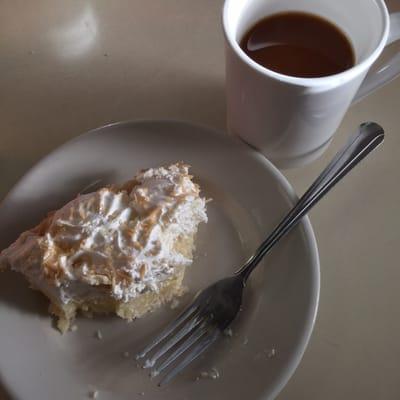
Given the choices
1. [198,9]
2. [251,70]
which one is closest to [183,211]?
[251,70]

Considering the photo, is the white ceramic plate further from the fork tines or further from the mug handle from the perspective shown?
the mug handle

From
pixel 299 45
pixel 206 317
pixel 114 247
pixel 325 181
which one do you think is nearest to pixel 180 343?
pixel 206 317

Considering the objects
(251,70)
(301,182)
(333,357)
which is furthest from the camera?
(301,182)

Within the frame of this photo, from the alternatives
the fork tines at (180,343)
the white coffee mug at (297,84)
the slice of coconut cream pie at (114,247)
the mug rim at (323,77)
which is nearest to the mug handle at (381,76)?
the white coffee mug at (297,84)

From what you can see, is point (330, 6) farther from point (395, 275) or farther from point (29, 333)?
point (29, 333)

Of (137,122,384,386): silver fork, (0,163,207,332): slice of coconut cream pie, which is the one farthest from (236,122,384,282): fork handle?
(0,163,207,332): slice of coconut cream pie

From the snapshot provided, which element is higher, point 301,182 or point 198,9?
point 198,9

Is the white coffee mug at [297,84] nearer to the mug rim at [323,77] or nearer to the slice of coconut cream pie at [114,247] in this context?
the mug rim at [323,77]

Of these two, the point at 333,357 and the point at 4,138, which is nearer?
the point at 333,357
